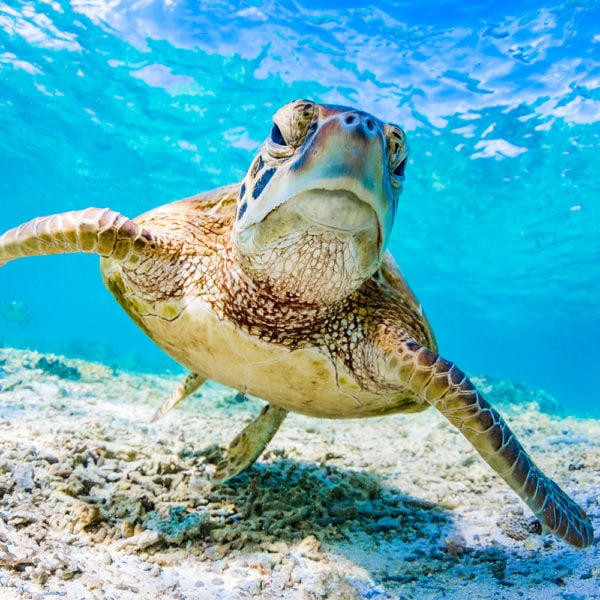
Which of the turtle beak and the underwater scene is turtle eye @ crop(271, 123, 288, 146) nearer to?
the underwater scene

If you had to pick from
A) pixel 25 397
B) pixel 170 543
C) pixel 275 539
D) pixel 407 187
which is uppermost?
pixel 407 187

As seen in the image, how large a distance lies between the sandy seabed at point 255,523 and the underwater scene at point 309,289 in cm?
2

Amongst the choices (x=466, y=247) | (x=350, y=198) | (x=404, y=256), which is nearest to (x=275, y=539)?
(x=350, y=198)

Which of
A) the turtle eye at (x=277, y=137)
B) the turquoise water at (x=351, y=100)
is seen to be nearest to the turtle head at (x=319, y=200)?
the turtle eye at (x=277, y=137)

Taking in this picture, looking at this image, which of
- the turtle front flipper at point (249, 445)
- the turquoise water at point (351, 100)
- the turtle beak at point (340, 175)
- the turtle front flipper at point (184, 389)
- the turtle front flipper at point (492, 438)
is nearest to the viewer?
the turtle beak at point (340, 175)

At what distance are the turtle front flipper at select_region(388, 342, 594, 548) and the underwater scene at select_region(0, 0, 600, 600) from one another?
15 mm

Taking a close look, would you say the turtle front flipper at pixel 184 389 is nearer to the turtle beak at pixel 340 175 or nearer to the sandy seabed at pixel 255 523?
the sandy seabed at pixel 255 523

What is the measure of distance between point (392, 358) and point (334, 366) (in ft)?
1.41

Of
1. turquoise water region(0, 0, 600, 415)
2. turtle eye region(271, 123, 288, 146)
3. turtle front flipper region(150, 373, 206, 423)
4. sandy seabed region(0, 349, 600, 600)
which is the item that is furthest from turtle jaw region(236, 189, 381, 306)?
turquoise water region(0, 0, 600, 415)

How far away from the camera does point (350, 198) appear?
1.88 metres

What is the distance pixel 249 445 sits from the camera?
3646mm

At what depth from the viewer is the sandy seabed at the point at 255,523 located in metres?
2.06

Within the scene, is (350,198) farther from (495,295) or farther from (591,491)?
(495,295)

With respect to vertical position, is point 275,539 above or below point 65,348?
below
